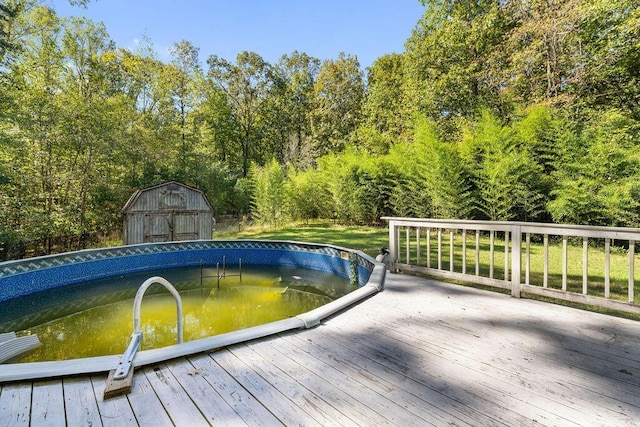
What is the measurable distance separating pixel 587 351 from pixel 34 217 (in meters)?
11.4

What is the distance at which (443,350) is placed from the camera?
6.22 ft

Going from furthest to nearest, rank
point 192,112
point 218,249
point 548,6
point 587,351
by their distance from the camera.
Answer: point 192,112, point 548,6, point 218,249, point 587,351

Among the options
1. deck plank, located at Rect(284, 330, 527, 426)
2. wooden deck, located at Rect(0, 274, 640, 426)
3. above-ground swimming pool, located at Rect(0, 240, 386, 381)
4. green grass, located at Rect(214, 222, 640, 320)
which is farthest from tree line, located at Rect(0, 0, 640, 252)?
deck plank, located at Rect(284, 330, 527, 426)

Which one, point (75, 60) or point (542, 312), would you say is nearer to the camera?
point (542, 312)

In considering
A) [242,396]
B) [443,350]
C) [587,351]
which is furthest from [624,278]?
[242,396]

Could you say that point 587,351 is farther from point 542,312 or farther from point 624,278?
point 624,278

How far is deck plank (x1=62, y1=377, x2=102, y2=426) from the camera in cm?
123

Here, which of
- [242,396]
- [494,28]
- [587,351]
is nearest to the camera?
[242,396]

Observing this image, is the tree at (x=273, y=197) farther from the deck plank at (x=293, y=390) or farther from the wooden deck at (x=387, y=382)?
the deck plank at (x=293, y=390)

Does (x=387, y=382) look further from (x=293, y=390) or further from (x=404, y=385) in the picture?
(x=293, y=390)

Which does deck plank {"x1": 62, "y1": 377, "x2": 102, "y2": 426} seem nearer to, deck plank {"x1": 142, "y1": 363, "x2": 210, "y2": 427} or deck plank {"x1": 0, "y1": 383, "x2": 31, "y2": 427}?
deck plank {"x1": 0, "y1": 383, "x2": 31, "y2": 427}

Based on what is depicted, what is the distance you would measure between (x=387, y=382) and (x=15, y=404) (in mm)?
1680

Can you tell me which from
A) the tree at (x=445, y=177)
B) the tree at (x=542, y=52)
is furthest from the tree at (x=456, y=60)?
the tree at (x=445, y=177)

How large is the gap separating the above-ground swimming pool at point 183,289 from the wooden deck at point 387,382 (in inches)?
6.9
